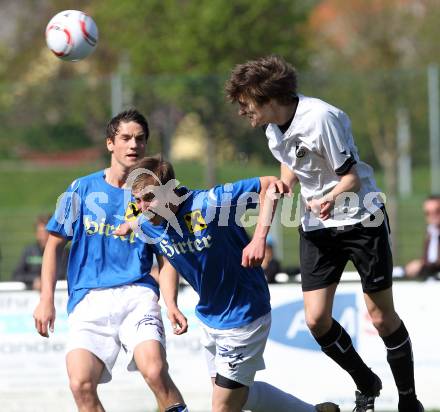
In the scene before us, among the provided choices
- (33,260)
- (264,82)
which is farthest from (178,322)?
(33,260)

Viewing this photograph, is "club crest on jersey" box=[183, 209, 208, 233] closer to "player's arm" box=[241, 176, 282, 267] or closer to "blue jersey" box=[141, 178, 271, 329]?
"blue jersey" box=[141, 178, 271, 329]

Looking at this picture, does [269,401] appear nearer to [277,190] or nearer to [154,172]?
[277,190]

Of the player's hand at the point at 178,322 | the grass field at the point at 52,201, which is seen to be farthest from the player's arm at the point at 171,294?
the grass field at the point at 52,201

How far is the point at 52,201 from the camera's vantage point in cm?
1519

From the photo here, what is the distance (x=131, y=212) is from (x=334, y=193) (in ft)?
4.20

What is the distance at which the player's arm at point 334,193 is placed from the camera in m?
5.33

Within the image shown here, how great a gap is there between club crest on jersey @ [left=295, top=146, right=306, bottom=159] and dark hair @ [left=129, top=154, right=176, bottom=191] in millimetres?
719

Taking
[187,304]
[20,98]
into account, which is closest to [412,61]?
[20,98]

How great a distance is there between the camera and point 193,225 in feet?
17.7

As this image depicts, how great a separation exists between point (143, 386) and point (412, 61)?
18977mm

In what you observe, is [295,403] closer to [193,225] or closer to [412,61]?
[193,225]

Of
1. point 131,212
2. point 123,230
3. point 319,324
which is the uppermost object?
point 131,212

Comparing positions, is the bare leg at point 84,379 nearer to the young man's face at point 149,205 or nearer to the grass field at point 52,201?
the young man's face at point 149,205

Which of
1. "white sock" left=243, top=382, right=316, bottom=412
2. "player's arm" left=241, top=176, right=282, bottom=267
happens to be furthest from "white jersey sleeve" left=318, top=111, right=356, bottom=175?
"white sock" left=243, top=382, right=316, bottom=412
